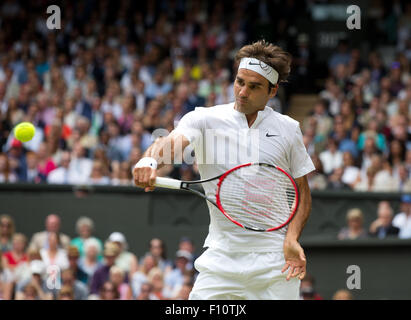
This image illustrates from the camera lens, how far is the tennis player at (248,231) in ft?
13.9

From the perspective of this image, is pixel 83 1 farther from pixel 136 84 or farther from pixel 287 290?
pixel 287 290

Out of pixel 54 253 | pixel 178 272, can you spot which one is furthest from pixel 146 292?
pixel 54 253

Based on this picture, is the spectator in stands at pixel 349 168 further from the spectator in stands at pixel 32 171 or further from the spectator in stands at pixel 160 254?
the spectator in stands at pixel 32 171

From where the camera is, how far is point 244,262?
4.23 meters

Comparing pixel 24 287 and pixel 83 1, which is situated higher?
Answer: pixel 83 1

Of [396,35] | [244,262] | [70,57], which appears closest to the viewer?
[244,262]

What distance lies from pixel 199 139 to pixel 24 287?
14.7 ft

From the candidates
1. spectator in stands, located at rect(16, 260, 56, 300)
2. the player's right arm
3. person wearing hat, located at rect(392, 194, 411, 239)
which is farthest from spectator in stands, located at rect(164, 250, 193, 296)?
the player's right arm

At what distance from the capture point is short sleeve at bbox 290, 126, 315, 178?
438 cm

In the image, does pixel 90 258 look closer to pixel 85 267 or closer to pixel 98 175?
pixel 85 267

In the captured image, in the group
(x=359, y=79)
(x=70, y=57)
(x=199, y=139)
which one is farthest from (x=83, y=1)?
(x=199, y=139)

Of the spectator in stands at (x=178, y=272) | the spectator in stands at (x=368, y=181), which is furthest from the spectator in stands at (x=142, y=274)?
the spectator in stands at (x=368, y=181)

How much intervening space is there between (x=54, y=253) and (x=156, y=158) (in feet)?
18.0

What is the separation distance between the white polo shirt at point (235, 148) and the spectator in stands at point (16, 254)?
512 centimetres
